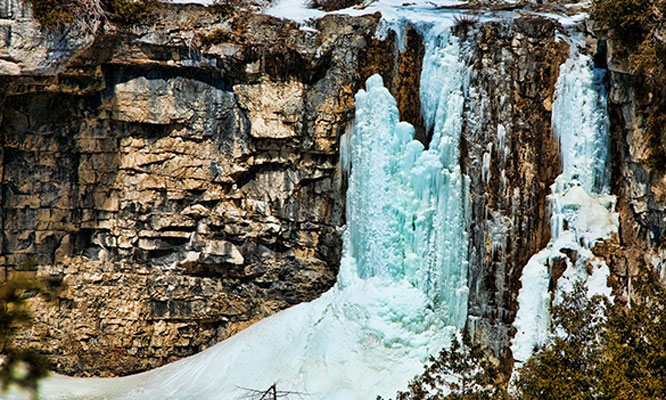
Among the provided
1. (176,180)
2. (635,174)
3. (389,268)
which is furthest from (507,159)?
(176,180)

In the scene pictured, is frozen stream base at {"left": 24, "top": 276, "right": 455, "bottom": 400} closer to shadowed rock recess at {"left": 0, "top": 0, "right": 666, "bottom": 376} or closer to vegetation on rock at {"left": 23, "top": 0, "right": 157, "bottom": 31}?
shadowed rock recess at {"left": 0, "top": 0, "right": 666, "bottom": 376}

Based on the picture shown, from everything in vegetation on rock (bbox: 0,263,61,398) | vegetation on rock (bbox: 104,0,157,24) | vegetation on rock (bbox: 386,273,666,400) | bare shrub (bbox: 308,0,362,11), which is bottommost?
vegetation on rock (bbox: 386,273,666,400)

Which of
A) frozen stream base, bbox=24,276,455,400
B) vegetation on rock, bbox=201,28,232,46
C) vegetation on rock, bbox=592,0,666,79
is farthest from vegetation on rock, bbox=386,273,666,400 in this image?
vegetation on rock, bbox=201,28,232,46

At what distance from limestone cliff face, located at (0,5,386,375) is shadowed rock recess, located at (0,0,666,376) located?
3 cm

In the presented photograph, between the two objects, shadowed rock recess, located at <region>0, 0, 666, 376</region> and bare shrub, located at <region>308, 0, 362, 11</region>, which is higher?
A: bare shrub, located at <region>308, 0, 362, 11</region>

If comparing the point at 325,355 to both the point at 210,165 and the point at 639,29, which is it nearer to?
the point at 210,165

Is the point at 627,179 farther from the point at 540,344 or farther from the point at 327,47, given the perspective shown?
the point at 327,47

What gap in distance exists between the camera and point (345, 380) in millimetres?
A: 11938

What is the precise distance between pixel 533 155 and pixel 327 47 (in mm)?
3801

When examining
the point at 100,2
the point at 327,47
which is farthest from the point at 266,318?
the point at 100,2

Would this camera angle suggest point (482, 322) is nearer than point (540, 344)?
No

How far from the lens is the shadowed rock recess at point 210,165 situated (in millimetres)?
11781

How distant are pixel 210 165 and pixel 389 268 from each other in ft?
12.1

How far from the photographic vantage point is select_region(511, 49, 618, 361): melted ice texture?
1093cm
